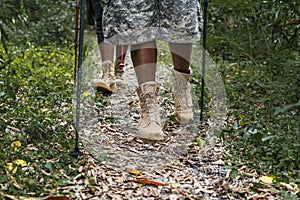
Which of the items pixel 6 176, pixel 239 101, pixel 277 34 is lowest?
pixel 6 176

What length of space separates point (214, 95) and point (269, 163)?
5.36 ft

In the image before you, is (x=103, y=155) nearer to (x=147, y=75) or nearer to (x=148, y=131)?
(x=148, y=131)

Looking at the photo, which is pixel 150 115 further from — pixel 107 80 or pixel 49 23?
pixel 49 23

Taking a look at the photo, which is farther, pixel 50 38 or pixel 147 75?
pixel 50 38

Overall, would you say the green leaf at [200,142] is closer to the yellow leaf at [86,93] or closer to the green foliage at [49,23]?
the yellow leaf at [86,93]

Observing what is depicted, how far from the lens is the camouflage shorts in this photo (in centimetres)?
305

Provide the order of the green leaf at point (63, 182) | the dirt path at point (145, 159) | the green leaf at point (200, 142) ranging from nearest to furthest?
the green leaf at point (63, 182) → the dirt path at point (145, 159) → the green leaf at point (200, 142)

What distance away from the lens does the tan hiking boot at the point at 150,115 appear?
3115 millimetres

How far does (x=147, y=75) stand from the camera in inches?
123

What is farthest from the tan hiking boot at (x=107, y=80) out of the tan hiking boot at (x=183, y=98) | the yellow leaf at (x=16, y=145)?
the yellow leaf at (x=16, y=145)

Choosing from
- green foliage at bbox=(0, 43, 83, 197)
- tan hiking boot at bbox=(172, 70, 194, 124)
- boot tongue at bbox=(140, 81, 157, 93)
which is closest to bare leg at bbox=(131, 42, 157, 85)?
boot tongue at bbox=(140, 81, 157, 93)

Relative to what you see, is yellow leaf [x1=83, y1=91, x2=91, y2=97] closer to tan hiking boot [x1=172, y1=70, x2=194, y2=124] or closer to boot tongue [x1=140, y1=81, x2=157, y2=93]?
tan hiking boot [x1=172, y1=70, x2=194, y2=124]

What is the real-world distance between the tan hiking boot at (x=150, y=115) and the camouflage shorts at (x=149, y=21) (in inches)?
11.0

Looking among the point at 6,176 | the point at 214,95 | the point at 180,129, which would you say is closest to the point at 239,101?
the point at 214,95
